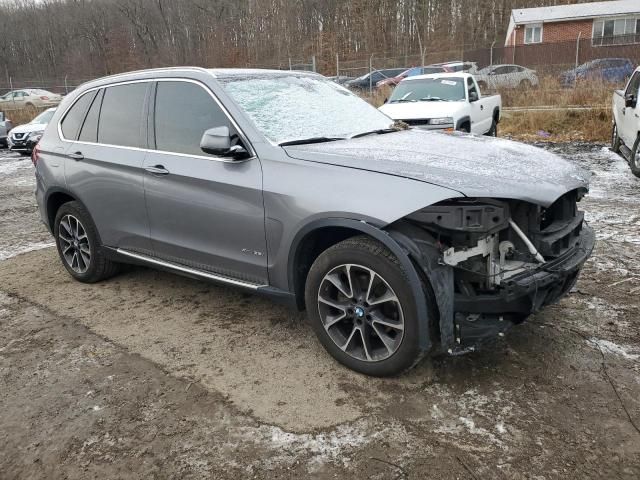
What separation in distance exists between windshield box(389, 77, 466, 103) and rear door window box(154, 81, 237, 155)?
25.9 feet

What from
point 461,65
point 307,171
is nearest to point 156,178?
point 307,171

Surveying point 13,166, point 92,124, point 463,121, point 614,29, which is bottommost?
point 13,166

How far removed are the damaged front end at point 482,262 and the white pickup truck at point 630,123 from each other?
657 cm

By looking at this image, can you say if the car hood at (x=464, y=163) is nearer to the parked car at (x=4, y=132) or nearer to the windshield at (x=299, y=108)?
the windshield at (x=299, y=108)

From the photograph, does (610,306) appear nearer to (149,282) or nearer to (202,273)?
(202,273)

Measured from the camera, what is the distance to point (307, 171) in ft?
10.6

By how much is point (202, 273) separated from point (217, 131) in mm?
1073

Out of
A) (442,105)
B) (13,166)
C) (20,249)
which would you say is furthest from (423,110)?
(13,166)

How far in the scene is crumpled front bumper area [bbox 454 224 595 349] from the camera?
2.89 m

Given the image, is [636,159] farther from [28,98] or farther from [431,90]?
[28,98]

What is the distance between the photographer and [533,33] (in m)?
36.1

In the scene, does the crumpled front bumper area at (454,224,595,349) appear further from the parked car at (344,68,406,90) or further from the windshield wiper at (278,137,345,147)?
the parked car at (344,68,406,90)

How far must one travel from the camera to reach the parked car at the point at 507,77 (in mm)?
18673

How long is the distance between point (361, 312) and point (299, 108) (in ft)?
5.39
